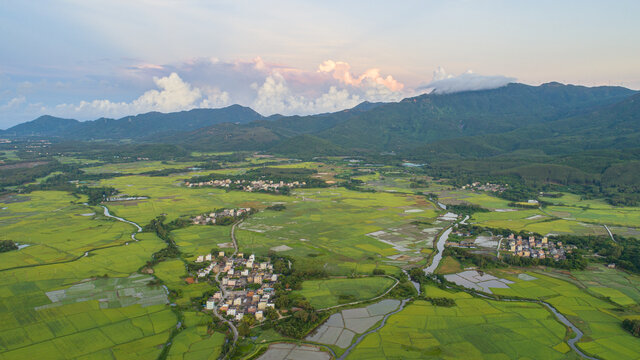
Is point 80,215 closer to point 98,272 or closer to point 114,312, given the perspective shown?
point 98,272

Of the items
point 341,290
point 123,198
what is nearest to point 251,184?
point 123,198

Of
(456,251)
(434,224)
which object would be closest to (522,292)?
(456,251)

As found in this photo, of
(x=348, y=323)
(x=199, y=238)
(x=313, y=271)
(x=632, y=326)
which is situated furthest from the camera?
(x=199, y=238)

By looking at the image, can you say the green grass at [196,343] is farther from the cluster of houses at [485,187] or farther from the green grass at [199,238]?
the cluster of houses at [485,187]

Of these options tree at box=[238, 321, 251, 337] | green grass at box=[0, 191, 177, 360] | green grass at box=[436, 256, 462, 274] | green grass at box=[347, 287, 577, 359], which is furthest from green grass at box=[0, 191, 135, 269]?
green grass at box=[436, 256, 462, 274]

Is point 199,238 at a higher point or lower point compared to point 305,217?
higher

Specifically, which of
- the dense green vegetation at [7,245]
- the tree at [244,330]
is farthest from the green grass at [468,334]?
the dense green vegetation at [7,245]

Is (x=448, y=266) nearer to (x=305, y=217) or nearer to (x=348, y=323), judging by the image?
(x=348, y=323)
